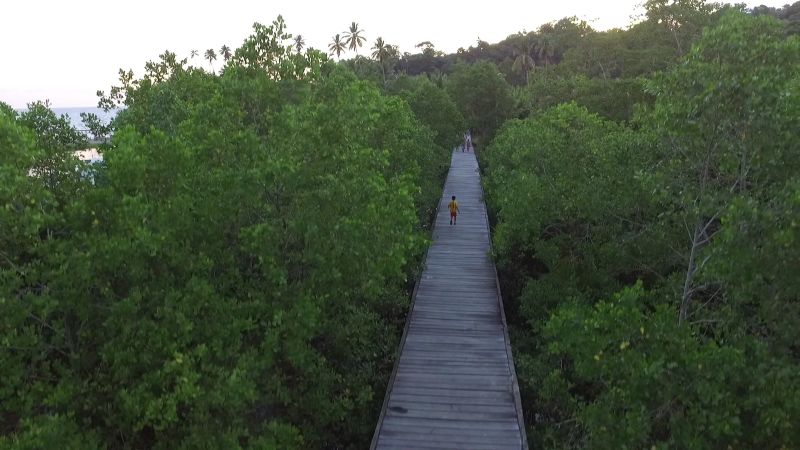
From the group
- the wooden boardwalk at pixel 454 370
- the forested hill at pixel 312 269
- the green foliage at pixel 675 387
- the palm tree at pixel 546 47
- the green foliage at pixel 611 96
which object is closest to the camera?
the green foliage at pixel 675 387

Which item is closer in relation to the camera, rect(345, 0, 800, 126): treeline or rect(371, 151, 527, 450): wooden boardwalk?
rect(371, 151, 527, 450): wooden boardwalk

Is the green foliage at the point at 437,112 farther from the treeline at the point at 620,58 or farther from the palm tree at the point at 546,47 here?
the palm tree at the point at 546,47

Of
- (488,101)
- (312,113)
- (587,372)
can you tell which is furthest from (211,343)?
(488,101)

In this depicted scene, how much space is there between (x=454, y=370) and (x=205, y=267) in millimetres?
6648

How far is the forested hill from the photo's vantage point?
22.8 feet

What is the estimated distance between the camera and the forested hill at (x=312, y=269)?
696cm

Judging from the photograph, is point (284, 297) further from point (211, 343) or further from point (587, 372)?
point (587, 372)

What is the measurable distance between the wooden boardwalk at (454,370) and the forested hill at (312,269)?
83 cm

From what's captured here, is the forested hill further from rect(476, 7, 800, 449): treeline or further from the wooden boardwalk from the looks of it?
the wooden boardwalk

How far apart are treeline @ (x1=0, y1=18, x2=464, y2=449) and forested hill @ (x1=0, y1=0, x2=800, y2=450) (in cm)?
4

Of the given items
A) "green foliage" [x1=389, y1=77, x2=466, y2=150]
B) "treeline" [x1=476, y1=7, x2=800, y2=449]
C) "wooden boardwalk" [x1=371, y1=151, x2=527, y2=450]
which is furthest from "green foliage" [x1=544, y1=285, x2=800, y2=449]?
"green foliage" [x1=389, y1=77, x2=466, y2=150]

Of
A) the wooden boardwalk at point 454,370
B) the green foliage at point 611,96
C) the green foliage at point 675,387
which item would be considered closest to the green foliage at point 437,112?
the green foliage at point 611,96

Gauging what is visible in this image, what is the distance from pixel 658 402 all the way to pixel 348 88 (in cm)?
821

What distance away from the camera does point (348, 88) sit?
11812 millimetres
